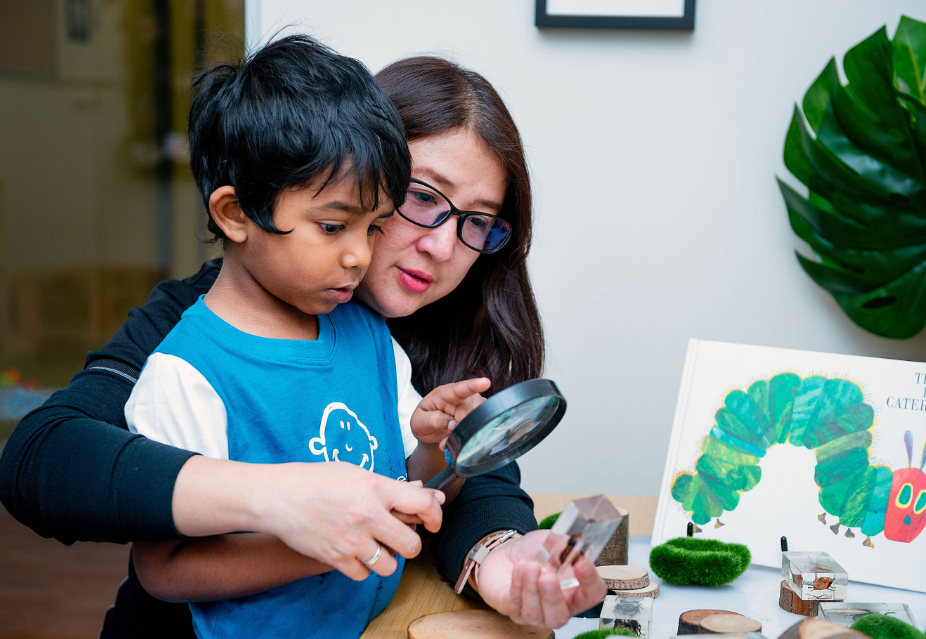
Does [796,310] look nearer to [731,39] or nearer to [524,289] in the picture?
[731,39]

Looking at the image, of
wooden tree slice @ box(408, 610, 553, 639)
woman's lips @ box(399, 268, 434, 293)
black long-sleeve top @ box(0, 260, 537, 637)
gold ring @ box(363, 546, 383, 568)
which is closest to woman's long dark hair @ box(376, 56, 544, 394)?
woman's lips @ box(399, 268, 434, 293)

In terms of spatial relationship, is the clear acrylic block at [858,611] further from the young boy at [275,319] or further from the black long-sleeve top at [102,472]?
the young boy at [275,319]

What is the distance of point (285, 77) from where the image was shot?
0.79 metres

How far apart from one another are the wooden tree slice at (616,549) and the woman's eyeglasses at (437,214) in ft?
1.26

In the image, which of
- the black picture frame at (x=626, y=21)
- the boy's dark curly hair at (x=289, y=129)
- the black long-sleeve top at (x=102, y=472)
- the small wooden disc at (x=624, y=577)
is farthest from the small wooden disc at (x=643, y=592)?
the black picture frame at (x=626, y=21)

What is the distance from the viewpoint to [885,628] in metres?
0.72

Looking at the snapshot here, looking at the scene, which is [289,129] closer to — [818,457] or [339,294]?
[339,294]

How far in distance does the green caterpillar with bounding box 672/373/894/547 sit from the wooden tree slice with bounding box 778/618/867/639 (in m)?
0.39

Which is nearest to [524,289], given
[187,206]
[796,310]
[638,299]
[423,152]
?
[423,152]

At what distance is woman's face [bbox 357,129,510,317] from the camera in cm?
96

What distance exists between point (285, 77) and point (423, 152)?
8.9 inches

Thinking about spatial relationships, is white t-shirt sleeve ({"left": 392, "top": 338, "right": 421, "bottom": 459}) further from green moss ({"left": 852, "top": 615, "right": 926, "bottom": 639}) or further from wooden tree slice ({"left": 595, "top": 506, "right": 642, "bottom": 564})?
green moss ({"left": 852, "top": 615, "right": 926, "bottom": 639})

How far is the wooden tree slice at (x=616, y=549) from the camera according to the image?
36.3 inches

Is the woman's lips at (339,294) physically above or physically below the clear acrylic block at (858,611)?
above
